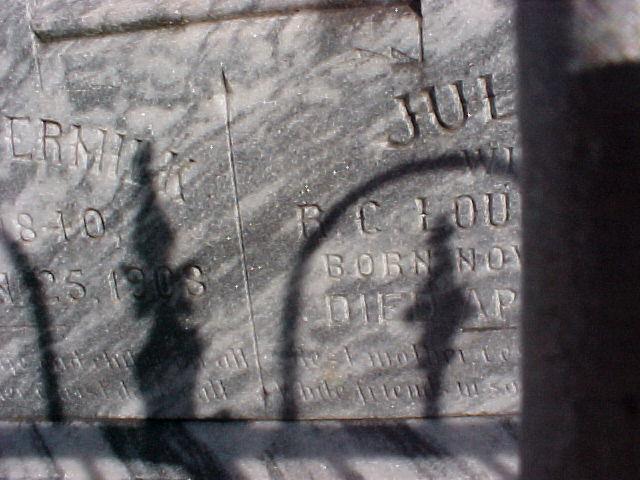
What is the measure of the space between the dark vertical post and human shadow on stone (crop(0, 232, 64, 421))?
5.32ft

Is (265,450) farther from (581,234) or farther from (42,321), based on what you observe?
(581,234)

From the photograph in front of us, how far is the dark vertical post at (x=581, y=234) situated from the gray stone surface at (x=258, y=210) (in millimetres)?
1001

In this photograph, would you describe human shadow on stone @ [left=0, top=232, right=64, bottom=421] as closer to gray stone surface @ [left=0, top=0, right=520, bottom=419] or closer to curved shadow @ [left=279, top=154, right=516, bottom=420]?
gray stone surface @ [left=0, top=0, right=520, bottom=419]

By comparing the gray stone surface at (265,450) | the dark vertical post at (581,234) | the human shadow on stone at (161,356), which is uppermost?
the dark vertical post at (581,234)

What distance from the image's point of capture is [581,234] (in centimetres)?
62

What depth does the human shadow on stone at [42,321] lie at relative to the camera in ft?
6.16

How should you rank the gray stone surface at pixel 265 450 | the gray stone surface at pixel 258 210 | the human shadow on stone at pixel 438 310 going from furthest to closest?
the gray stone surface at pixel 265 450, the human shadow on stone at pixel 438 310, the gray stone surface at pixel 258 210

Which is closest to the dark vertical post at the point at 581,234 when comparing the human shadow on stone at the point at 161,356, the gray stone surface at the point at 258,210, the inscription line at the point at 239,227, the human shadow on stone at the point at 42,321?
the gray stone surface at the point at 258,210

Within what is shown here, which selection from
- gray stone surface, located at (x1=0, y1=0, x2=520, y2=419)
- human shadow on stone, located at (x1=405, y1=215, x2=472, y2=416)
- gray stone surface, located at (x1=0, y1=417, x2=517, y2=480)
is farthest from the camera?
gray stone surface, located at (x1=0, y1=417, x2=517, y2=480)

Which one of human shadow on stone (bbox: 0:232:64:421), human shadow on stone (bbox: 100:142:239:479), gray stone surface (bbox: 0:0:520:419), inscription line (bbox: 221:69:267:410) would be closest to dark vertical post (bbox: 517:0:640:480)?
gray stone surface (bbox: 0:0:520:419)

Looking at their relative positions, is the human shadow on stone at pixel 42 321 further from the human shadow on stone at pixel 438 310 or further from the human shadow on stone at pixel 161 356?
the human shadow on stone at pixel 438 310

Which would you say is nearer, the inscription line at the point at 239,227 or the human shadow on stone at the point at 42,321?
the inscription line at the point at 239,227

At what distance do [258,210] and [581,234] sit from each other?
3.98ft

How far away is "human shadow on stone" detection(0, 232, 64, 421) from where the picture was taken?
1878 millimetres
